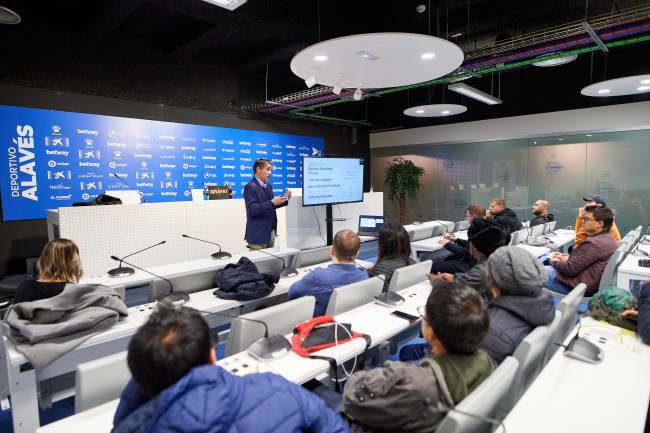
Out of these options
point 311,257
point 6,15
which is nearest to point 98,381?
Result: point 311,257

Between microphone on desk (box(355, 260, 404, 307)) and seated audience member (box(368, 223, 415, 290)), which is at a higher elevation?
seated audience member (box(368, 223, 415, 290))

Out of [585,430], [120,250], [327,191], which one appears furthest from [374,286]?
[120,250]

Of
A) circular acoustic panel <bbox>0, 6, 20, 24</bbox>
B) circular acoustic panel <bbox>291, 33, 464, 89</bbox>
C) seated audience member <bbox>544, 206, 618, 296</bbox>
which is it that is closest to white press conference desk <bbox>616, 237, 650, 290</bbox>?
seated audience member <bbox>544, 206, 618, 296</bbox>

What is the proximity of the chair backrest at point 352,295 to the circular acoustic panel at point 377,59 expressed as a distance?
1541mm

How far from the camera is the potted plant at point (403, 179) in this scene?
8617mm

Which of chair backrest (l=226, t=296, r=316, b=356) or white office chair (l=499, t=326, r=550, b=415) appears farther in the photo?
chair backrest (l=226, t=296, r=316, b=356)

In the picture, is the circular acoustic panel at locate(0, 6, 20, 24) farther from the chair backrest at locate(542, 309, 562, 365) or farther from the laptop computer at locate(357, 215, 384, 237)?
the chair backrest at locate(542, 309, 562, 365)

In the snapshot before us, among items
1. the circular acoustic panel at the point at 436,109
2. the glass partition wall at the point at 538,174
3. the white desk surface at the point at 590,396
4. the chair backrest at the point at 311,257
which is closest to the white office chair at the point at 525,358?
the white desk surface at the point at 590,396

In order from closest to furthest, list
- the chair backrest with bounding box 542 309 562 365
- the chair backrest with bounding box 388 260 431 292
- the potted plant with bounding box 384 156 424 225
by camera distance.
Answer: the chair backrest with bounding box 542 309 562 365 → the chair backrest with bounding box 388 260 431 292 → the potted plant with bounding box 384 156 424 225

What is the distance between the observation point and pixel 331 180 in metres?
5.01

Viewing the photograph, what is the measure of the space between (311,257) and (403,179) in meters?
5.66

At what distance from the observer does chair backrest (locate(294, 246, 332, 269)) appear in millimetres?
3361

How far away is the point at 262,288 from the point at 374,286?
775 millimetres

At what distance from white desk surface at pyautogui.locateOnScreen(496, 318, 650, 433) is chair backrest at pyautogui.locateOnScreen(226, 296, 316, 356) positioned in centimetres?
104
